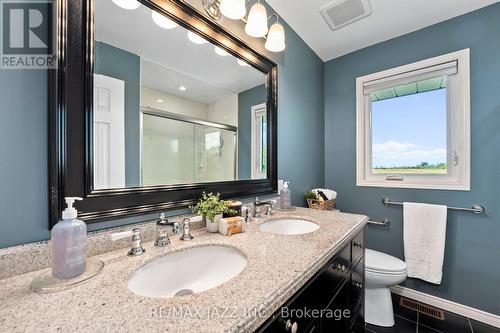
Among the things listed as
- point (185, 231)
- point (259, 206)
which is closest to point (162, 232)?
point (185, 231)

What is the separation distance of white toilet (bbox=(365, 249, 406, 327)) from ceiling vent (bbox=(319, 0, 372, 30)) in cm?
185

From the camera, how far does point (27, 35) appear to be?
60cm

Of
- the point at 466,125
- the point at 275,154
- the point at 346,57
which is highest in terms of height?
the point at 346,57

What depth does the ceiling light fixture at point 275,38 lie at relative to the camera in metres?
1.32

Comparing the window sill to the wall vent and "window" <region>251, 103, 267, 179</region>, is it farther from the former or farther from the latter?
"window" <region>251, 103, 267, 179</region>

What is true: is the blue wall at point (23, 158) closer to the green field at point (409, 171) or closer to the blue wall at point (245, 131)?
the blue wall at point (245, 131)

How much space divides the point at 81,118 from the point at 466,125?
231 cm

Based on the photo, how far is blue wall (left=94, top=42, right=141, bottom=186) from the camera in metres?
0.77

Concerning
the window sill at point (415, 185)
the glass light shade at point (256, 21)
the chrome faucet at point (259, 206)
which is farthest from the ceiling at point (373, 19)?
the chrome faucet at point (259, 206)

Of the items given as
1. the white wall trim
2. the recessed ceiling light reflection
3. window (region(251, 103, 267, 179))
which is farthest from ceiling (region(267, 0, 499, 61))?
the white wall trim

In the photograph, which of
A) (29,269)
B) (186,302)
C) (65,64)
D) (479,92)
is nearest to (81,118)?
(65,64)

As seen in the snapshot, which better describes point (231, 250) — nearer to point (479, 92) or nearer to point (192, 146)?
point (192, 146)

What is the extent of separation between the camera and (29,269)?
564 mm

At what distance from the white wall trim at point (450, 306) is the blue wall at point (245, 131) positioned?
1.69m
